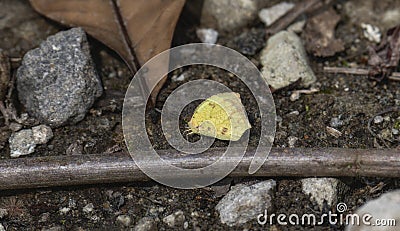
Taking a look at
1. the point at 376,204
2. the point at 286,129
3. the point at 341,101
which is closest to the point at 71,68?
the point at 286,129

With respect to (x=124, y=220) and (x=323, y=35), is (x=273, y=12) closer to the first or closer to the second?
(x=323, y=35)

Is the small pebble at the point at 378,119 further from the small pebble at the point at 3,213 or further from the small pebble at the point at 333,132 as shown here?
the small pebble at the point at 3,213

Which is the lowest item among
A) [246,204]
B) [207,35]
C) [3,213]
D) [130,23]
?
[3,213]

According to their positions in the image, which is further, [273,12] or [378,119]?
[273,12]

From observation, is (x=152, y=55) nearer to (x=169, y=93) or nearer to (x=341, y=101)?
(x=169, y=93)

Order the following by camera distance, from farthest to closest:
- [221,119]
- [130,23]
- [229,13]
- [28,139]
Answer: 1. [229,13]
2. [130,23]
3. [28,139]
4. [221,119]

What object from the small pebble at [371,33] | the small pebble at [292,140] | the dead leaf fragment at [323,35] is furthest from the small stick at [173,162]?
the small pebble at [371,33]

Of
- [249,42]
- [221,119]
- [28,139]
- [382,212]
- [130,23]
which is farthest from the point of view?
[249,42]

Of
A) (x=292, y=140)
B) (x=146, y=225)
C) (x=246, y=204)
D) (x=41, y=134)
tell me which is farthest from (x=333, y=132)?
(x=41, y=134)
